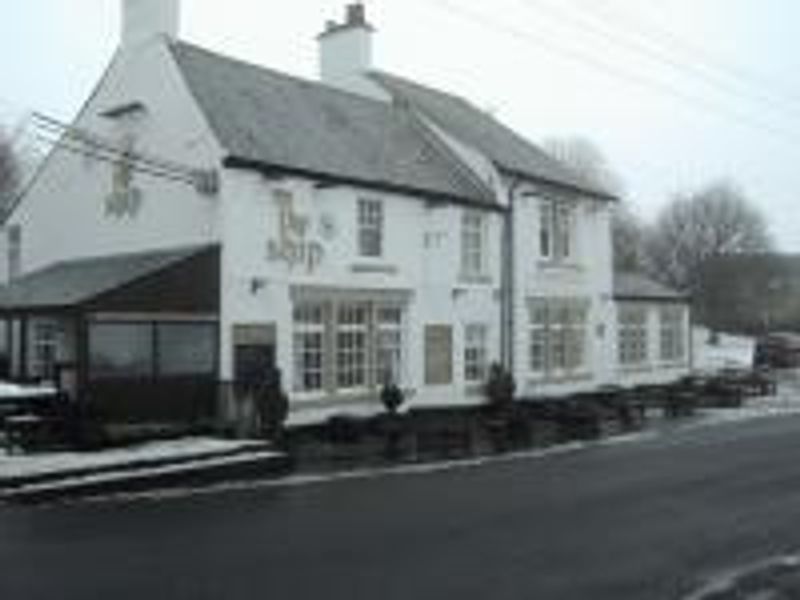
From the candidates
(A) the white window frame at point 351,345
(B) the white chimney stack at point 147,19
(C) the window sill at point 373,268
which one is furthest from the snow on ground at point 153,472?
(B) the white chimney stack at point 147,19

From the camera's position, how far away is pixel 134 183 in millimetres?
25062

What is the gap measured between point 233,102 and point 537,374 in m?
11.5

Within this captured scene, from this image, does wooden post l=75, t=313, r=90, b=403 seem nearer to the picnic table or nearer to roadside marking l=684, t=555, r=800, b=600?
the picnic table

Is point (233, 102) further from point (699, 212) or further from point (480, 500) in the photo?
point (699, 212)

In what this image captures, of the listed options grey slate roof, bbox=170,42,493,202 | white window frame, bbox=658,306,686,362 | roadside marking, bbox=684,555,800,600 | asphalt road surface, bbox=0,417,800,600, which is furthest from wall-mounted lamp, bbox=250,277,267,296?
white window frame, bbox=658,306,686,362

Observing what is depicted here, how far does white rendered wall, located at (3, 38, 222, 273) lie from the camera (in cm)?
2352

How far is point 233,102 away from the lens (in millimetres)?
25375

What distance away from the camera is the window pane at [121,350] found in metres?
20.6

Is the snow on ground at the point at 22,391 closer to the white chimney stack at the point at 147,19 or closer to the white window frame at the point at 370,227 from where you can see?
the white window frame at the point at 370,227

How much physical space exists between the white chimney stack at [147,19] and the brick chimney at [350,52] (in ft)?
26.2

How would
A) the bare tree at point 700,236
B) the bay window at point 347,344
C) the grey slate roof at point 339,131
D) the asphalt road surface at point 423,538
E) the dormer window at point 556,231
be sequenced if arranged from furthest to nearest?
1. the bare tree at point 700,236
2. the dormer window at point 556,231
3. the bay window at point 347,344
4. the grey slate roof at point 339,131
5. the asphalt road surface at point 423,538

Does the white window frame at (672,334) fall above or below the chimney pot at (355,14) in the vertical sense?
below

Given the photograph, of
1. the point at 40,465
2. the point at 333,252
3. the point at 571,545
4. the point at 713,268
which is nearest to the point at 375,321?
the point at 333,252

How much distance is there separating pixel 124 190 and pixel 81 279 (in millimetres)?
2880
